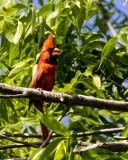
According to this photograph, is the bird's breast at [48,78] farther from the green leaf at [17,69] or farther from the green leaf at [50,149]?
the green leaf at [50,149]

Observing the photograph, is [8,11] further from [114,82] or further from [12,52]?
[114,82]

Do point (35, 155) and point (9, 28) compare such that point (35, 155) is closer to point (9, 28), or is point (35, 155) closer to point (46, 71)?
point (9, 28)

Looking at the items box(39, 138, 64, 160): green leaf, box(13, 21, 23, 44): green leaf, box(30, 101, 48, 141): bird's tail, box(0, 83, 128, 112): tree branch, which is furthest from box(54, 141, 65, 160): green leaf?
box(30, 101, 48, 141): bird's tail

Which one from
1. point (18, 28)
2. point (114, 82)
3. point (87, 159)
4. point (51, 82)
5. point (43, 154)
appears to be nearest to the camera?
point (43, 154)

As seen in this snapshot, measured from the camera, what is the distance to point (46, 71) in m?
3.07

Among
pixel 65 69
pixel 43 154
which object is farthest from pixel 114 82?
pixel 43 154

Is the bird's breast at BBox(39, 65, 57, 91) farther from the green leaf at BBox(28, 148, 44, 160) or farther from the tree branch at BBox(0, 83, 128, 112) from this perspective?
the green leaf at BBox(28, 148, 44, 160)

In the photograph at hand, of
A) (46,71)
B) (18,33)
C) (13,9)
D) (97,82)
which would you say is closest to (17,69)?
(18,33)

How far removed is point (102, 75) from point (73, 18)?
2.19 feet

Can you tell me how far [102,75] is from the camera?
9.07 ft

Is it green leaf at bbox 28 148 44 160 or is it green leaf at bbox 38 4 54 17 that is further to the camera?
green leaf at bbox 38 4 54 17

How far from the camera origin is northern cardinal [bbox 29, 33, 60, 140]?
2822mm

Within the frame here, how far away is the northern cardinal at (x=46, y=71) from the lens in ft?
9.26

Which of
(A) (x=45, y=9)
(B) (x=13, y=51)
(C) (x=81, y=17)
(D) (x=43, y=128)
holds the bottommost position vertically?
(D) (x=43, y=128)
